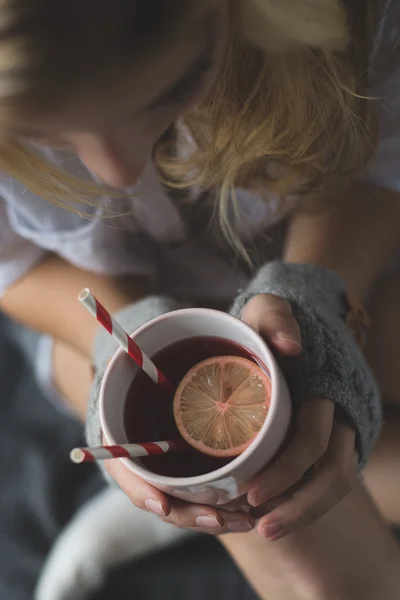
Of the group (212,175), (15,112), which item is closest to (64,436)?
(212,175)

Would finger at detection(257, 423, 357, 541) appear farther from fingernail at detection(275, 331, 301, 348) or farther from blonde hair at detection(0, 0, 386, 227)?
blonde hair at detection(0, 0, 386, 227)

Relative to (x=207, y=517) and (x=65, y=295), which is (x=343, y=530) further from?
(x=65, y=295)

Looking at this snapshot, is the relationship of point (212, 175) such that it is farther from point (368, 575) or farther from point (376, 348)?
point (368, 575)

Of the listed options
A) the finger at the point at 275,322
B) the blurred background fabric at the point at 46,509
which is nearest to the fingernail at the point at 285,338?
the finger at the point at 275,322

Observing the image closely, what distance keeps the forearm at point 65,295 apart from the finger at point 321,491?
0.91ft

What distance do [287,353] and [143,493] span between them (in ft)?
0.41

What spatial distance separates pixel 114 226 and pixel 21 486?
40 cm

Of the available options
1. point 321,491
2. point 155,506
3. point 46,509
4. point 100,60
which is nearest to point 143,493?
point 155,506

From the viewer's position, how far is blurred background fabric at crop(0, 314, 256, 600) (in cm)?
73

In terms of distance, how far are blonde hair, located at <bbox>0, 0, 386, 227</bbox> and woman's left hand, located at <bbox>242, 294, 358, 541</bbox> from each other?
12cm

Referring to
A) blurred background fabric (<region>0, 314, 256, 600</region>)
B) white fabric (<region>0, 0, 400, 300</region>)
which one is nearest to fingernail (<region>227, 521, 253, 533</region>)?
white fabric (<region>0, 0, 400, 300</region>)

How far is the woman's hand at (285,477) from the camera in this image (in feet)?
1.28

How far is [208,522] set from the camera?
39cm

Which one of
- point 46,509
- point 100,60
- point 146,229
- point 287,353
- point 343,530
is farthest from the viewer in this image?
point 46,509
